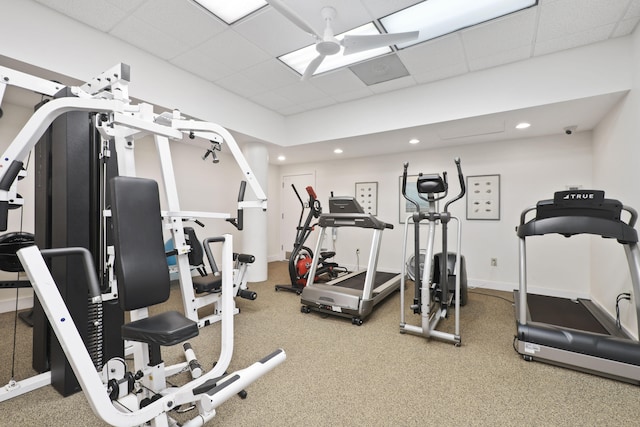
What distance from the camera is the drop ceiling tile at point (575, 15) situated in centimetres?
238

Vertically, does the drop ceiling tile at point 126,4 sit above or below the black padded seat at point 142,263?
above

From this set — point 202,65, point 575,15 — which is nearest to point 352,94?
point 202,65

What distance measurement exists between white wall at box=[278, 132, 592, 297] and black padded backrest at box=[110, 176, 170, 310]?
14.9 feet

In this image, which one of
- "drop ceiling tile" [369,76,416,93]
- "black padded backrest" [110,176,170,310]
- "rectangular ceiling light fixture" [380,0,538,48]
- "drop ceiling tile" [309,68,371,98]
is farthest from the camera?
"drop ceiling tile" [369,76,416,93]

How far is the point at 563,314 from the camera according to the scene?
3105mm

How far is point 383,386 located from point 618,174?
3.21 m

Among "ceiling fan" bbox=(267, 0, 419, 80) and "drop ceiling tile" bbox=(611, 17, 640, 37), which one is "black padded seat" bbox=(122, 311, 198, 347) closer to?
"ceiling fan" bbox=(267, 0, 419, 80)

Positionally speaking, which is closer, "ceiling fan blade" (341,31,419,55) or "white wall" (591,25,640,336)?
"ceiling fan blade" (341,31,419,55)

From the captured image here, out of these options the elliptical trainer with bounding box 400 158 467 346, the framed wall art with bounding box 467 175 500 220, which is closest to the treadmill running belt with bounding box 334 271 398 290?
the elliptical trainer with bounding box 400 158 467 346

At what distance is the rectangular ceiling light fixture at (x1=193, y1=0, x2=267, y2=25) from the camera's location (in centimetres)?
246

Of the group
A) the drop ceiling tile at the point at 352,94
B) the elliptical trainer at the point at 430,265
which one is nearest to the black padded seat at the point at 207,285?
the elliptical trainer at the point at 430,265

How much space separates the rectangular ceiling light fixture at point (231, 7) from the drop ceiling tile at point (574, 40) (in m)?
2.81

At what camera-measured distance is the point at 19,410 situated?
1.73 m

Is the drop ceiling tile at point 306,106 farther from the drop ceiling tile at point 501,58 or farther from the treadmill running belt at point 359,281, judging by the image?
the treadmill running belt at point 359,281
